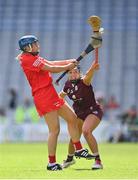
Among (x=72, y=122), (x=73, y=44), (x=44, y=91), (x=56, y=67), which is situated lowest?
(x=73, y=44)

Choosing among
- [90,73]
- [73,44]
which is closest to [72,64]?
[90,73]

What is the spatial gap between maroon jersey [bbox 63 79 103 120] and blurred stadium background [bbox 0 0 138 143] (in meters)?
Result: 17.8

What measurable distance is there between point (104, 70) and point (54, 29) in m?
3.74

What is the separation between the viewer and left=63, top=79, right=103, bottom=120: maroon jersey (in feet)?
40.6

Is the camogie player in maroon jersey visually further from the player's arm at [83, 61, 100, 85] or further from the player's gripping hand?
the player's gripping hand

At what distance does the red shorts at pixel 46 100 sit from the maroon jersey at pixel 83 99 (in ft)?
2.29

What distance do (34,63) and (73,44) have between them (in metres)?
24.7

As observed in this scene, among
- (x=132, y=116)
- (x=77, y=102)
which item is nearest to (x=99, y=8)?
(x=132, y=116)

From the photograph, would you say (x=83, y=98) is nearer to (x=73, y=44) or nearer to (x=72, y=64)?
(x=72, y=64)

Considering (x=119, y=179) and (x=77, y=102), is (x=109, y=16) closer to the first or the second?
(x=77, y=102)

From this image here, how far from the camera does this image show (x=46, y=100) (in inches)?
461

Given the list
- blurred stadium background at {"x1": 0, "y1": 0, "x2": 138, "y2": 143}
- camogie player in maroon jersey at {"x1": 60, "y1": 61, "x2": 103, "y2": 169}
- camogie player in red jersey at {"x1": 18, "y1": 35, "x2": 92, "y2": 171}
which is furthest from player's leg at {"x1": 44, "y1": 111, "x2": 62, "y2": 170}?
blurred stadium background at {"x1": 0, "y1": 0, "x2": 138, "y2": 143}

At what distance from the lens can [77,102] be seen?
1251cm

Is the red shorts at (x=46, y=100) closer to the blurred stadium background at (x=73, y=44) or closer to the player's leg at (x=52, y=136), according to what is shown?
the player's leg at (x=52, y=136)
